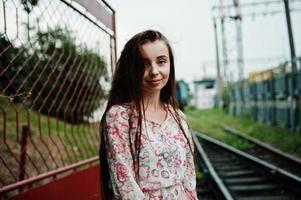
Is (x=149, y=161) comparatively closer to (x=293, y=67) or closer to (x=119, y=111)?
(x=119, y=111)

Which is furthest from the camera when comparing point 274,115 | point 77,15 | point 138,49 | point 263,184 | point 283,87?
point 274,115

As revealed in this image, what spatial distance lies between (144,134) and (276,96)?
10.8 m

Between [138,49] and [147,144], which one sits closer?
[147,144]

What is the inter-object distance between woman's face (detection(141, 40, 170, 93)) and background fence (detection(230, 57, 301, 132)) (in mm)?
8293

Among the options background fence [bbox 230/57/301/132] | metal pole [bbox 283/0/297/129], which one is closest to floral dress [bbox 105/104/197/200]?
background fence [bbox 230/57/301/132]

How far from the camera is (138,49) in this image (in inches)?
68.2

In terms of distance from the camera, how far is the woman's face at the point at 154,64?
5.66 feet

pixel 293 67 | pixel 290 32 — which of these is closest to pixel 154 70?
pixel 293 67

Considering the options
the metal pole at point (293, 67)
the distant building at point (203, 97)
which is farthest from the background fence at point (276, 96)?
the distant building at point (203, 97)

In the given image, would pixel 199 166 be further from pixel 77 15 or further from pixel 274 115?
pixel 274 115

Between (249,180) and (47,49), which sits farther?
(249,180)

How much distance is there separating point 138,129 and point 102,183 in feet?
1.24

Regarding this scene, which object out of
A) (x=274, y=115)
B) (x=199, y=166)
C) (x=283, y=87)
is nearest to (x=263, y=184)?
(x=199, y=166)

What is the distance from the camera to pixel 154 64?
1.73 meters
